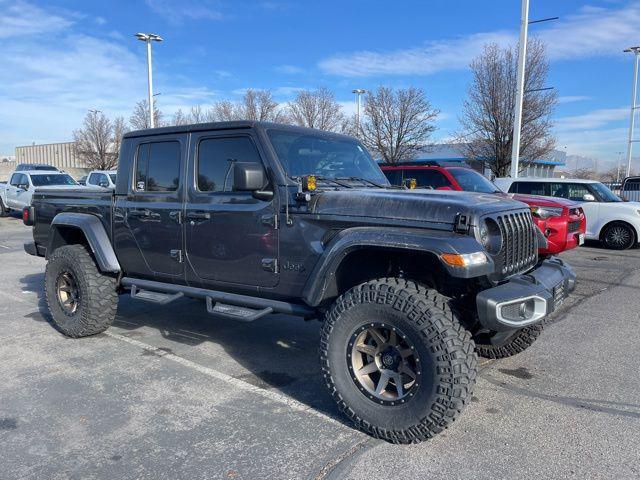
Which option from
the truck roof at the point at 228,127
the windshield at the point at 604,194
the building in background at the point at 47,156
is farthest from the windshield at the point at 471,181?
the building in background at the point at 47,156

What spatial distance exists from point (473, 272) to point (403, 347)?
0.66 metres

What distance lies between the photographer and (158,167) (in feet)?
15.4

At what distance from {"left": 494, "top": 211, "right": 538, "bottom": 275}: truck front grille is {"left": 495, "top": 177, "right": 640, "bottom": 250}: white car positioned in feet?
29.5

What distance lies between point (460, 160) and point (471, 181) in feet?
76.9

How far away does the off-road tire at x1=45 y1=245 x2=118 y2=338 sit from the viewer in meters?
5.05

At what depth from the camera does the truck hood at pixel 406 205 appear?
3.22 metres

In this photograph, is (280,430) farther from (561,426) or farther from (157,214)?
(157,214)

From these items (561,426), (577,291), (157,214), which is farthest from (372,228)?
(577,291)

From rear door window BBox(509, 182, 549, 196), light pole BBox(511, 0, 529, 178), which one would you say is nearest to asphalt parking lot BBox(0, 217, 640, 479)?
rear door window BBox(509, 182, 549, 196)

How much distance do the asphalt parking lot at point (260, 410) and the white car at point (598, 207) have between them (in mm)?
7050

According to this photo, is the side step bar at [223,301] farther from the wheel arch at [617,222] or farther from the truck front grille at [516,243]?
the wheel arch at [617,222]

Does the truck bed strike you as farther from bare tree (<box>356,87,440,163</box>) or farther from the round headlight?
bare tree (<box>356,87,440,163</box>)

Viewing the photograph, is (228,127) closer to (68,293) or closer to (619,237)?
(68,293)

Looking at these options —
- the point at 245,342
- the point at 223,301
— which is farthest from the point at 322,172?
the point at 245,342
